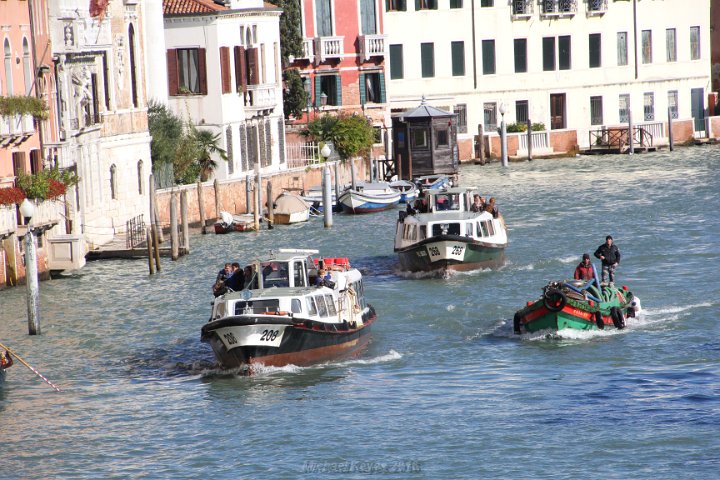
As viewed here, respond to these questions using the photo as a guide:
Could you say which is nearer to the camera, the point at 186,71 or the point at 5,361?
the point at 5,361

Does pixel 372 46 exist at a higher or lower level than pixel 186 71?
higher

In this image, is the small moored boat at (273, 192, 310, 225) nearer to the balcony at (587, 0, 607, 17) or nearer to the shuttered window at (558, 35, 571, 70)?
the shuttered window at (558, 35, 571, 70)

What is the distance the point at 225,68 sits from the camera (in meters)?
55.9

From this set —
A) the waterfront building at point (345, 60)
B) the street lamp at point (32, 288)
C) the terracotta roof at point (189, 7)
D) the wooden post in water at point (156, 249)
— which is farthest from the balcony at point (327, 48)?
the street lamp at point (32, 288)

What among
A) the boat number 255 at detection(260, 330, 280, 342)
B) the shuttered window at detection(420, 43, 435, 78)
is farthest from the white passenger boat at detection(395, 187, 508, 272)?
the shuttered window at detection(420, 43, 435, 78)

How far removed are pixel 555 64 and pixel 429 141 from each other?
48.1 feet

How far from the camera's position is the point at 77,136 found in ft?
145

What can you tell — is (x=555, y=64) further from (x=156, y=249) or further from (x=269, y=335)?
(x=269, y=335)

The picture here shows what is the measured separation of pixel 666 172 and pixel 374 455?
42.8 meters

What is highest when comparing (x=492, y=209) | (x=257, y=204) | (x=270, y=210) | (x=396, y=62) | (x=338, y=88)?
(x=396, y=62)

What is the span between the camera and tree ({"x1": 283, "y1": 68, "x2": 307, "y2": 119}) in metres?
64.8

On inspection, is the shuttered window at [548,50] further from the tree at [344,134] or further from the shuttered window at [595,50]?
the tree at [344,134]

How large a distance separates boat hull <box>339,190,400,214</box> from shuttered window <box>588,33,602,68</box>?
78.3 ft

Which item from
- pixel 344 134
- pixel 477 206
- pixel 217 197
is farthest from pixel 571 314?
pixel 344 134
